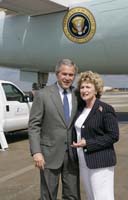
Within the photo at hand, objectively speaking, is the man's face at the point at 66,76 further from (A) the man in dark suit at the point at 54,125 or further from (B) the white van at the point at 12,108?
(B) the white van at the point at 12,108

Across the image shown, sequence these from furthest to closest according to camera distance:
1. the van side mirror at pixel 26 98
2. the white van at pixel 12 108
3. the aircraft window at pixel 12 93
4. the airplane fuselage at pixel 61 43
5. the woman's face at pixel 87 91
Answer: the airplane fuselage at pixel 61 43 < the van side mirror at pixel 26 98 < the aircraft window at pixel 12 93 < the white van at pixel 12 108 < the woman's face at pixel 87 91

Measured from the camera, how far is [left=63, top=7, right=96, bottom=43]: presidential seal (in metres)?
12.9

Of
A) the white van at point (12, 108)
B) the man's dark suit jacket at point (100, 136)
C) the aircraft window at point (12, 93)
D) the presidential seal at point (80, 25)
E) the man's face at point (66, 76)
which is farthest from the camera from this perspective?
the presidential seal at point (80, 25)

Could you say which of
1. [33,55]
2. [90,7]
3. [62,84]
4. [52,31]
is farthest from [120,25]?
[62,84]

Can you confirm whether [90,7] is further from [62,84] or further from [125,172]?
[62,84]

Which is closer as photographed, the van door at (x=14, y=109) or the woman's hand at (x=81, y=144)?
the woman's hand at (x=81, y=144)

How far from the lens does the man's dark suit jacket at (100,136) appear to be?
12.1ft

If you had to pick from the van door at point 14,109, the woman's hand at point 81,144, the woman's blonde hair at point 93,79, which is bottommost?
the van door at point 14,109

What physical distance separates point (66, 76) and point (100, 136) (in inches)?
26.1

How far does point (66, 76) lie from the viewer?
3.96 m

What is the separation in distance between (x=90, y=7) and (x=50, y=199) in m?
9.68

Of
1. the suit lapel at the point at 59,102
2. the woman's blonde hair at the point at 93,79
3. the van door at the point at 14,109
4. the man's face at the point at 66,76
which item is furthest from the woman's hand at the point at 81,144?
the van door at the point at 14,109

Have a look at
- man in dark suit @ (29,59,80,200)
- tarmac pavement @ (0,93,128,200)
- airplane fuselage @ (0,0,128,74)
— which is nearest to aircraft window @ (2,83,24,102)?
tarmac pavement @ (0,93,128,200)

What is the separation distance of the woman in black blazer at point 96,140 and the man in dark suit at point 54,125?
172 mm
